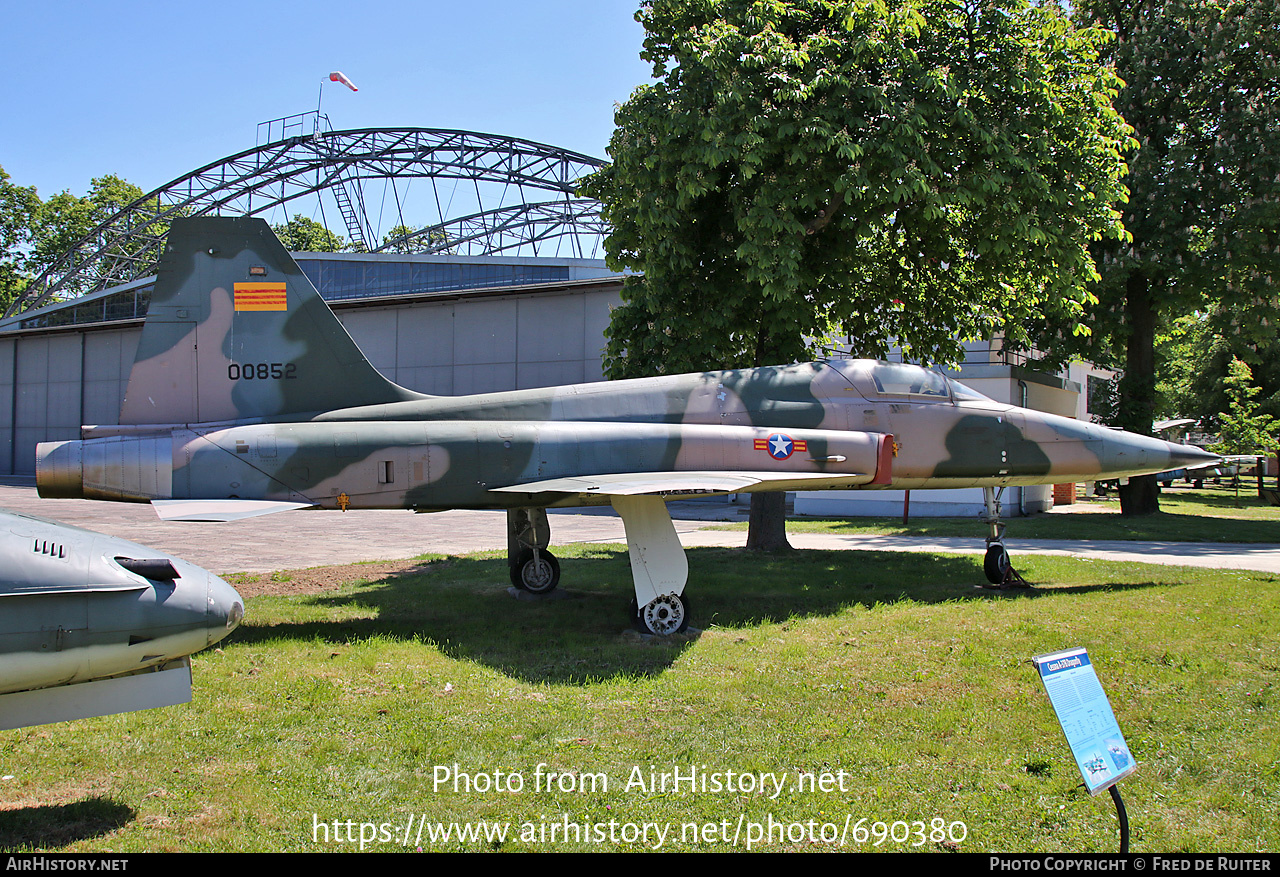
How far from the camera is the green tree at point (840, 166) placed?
41.4 ft

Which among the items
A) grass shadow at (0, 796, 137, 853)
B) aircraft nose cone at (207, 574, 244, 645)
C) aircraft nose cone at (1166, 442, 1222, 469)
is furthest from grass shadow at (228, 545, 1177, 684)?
grass shadow at (0, 796, 137, 853)

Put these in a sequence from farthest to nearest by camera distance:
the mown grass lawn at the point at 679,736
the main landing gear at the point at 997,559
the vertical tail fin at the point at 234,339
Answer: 1. the main landing gear at the point at 997,559
2. the vertical tail fin at the point at 234,339
3. the mown grass lawn at the point at 679,736

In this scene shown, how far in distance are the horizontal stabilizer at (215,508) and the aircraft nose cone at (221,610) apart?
2.89 meters

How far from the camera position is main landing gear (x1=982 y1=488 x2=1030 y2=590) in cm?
1176

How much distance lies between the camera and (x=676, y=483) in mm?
8836

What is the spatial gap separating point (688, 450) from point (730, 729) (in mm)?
4399

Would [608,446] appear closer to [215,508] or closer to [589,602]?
[589,602]

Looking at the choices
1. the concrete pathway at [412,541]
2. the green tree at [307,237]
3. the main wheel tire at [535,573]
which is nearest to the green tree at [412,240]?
the green tree at [307,237]

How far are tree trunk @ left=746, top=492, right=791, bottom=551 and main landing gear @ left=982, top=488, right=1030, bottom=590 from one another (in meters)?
4.89

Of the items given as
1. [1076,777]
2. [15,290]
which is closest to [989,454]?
[1076,777]

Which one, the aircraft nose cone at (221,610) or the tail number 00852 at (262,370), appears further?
the tail number 00852 at (262,370)

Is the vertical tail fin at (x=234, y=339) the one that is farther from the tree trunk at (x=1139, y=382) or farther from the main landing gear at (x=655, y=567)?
the tree trunk at (x=1139, y=382)

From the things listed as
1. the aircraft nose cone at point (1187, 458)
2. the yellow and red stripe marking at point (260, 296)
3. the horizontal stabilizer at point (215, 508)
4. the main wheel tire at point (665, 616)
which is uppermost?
the yellow and red stripe marking at point (260, 296)
